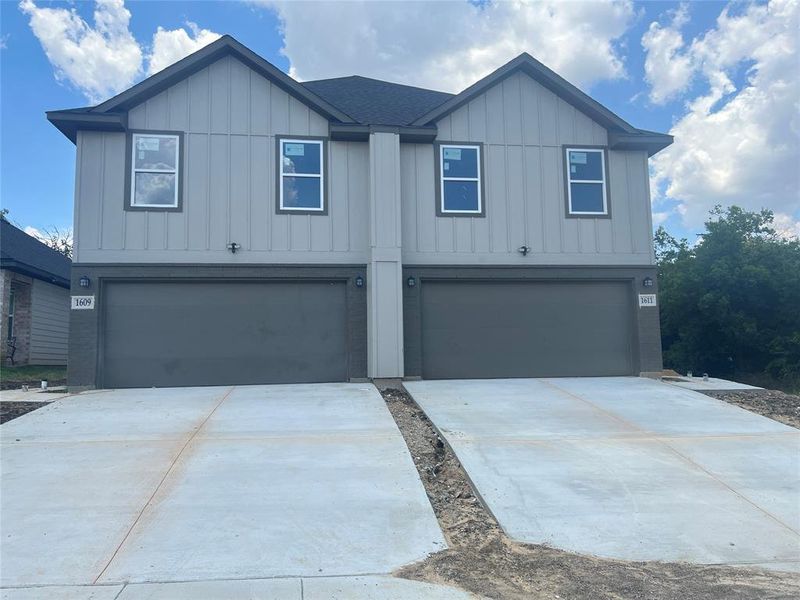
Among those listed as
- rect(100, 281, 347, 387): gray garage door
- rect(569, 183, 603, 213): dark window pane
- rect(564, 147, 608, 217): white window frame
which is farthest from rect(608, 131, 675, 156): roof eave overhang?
rect(100, 281, 347, 387): gray garage door

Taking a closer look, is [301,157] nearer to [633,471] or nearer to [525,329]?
[525,329]

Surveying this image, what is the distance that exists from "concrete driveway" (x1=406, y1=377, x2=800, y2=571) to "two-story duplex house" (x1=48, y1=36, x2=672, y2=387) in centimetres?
223

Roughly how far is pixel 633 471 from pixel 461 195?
23.6 feet

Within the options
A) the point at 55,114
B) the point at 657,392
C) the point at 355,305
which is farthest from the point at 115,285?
the point at 657,392

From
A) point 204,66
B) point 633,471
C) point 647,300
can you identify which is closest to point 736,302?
point 647,300

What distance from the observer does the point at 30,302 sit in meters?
16.4

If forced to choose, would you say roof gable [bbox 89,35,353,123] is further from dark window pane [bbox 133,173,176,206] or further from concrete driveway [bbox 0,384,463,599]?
concrete driveway [bbox 0,384,463,599]

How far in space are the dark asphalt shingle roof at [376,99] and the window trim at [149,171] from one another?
325cm

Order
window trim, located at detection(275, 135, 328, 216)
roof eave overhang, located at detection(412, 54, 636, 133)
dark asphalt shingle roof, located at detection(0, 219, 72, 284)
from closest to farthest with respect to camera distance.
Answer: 1. window trim, located at detection(275, 135, 328, 216)
2. roof eave overhang, located at detection(412, 54, 636, 133)
3. dark asphalt shingle roof, located at detection(0, 219, 72, 284)

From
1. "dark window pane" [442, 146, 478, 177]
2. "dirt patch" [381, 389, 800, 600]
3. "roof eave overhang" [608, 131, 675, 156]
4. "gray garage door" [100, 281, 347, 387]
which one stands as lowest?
"dirt patch" [381, 389, 800, 600]

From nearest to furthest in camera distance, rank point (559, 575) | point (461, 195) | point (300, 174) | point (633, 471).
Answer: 1. point (559, 575)
2. point (633, 471)
3. point (300, 174)
4. point (461, 195)

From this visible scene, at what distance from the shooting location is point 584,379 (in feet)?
39.6

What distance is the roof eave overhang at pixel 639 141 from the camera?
12.6 meters

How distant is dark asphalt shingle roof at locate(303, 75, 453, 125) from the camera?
12.9 meters
